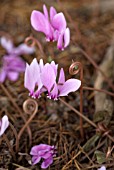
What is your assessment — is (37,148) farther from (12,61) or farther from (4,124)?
(12,61)

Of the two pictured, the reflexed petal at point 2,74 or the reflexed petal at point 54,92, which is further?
the reflexed petal at point 2,74

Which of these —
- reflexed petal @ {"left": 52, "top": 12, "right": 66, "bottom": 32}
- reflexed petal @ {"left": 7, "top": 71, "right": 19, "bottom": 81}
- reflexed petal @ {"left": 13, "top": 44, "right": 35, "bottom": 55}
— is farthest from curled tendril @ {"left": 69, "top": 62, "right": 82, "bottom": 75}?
reflexed petal @ {"left": 13, "top": 44, "right": 35, "bottom": 55}

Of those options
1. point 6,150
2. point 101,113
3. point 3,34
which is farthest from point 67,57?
point 6,150

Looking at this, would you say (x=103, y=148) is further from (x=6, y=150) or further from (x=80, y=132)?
(x=6, y=150)

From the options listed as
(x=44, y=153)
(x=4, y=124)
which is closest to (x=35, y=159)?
(x=44, y=153)

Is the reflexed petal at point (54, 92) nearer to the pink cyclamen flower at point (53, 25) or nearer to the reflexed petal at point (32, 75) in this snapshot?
the reflexed petal at point (32, 75)

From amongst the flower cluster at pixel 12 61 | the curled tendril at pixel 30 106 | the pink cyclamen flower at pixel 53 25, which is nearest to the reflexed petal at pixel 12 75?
the flower cluster at pixel 12 61
